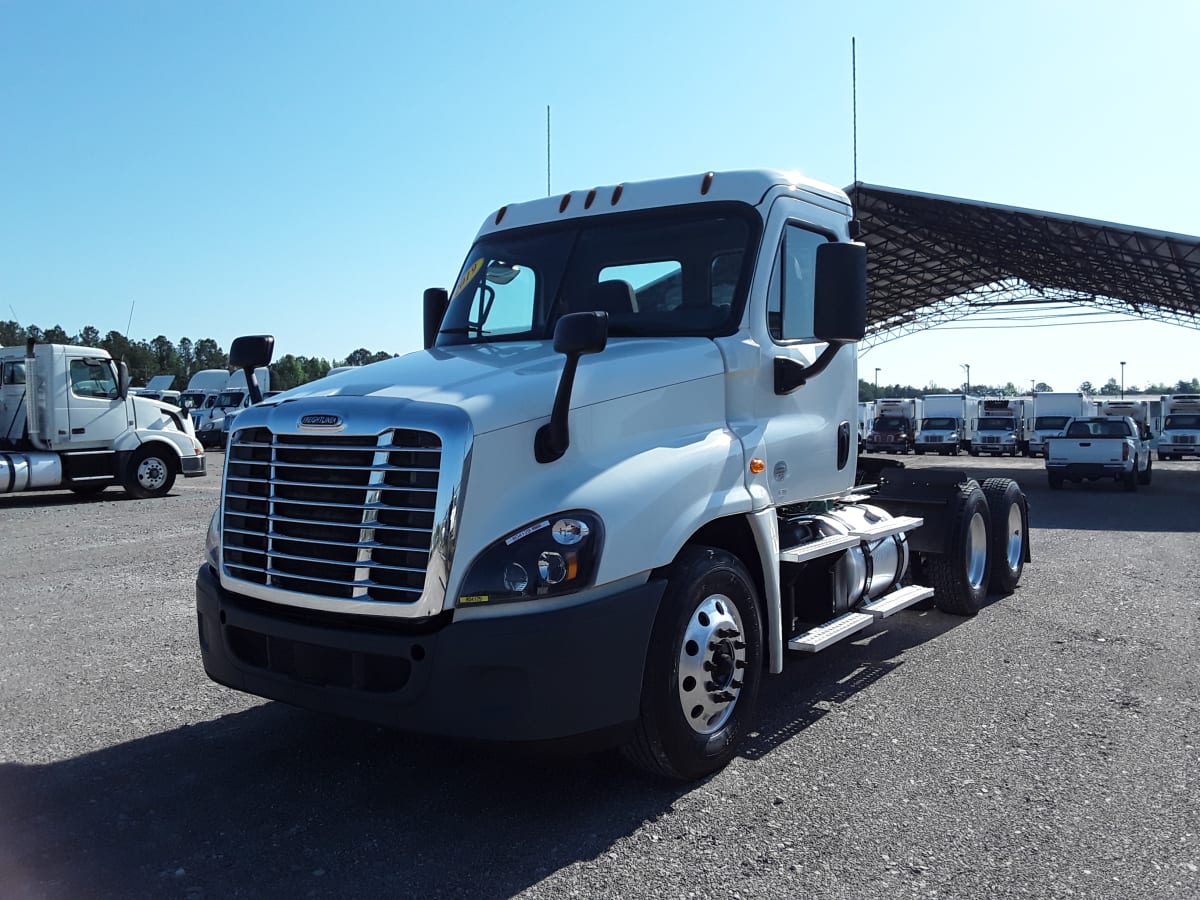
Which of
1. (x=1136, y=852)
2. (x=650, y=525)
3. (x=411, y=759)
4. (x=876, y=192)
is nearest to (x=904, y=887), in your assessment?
(x=1136, y=852)

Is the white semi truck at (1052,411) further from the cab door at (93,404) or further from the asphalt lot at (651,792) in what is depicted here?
the asphalt lot at (651,792)

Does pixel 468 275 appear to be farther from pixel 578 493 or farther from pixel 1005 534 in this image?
pixel 1005 534

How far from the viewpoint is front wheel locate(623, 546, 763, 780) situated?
13.1ft

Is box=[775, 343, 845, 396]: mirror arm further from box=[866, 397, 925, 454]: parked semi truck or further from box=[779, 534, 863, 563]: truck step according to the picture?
box=[866, 397, 925, 454]: parked semi truck

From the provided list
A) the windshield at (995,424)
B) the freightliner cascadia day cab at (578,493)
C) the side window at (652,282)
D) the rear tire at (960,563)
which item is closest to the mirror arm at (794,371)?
the freightliner cascadia day cab at (578,493)

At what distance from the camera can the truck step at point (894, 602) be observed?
19.3 feet

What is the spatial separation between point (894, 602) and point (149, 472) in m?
16.7

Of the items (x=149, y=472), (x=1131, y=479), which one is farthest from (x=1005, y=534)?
(x=1131, y=479)

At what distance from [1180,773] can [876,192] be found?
25.7 m

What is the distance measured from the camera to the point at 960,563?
296 inches

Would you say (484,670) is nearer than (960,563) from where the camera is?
Yes

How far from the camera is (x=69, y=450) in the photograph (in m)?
18.2

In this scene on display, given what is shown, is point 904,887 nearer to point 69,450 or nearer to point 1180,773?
point 1180,773

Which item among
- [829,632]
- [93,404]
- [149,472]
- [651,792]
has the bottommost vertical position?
[651,792]
